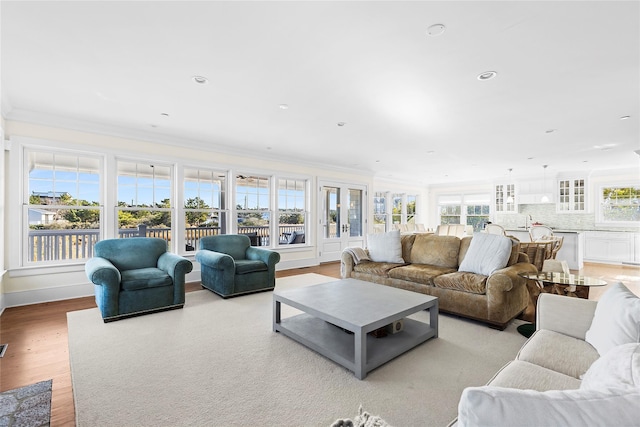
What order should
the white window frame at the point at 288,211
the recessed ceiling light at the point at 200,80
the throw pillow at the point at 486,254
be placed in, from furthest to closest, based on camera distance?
the white window frame at the point at 288,211 < the throw pillow at the point at 486,254 < the recessed ceiling light at the point at 200,80

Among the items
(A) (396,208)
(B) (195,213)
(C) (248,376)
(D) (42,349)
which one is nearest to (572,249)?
(A) (396,208)

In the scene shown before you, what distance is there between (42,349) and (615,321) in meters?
4.17

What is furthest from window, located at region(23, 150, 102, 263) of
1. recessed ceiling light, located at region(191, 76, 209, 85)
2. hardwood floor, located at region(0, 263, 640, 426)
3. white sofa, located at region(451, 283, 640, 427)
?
white sofa, located at region(451, 283, 640, 427)

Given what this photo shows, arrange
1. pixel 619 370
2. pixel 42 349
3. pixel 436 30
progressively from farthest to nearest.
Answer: pixel 42 349 → pixel 436 30 → pixel 619 370

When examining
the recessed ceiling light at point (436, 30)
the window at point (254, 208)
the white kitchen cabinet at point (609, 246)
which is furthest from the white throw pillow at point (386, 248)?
the white kitchen cabinet at point (609, 246)

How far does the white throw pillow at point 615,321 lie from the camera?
1401 millimetres

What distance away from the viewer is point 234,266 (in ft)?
14.0

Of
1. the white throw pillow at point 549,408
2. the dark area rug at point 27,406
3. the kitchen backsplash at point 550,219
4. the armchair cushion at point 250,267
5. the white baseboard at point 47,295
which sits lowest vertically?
Answer: the dark area rug at point 27,406

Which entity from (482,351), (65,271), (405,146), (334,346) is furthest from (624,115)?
(65,271)

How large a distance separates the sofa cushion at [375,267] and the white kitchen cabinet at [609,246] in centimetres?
710

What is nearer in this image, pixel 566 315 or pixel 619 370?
pixel 619 370

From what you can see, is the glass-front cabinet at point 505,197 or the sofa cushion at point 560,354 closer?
the sofa cushion at point 560,354

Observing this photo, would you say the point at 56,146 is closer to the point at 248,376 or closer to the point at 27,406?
the point at 27,406

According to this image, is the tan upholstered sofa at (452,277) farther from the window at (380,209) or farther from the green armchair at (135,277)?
the window at (380,209)
